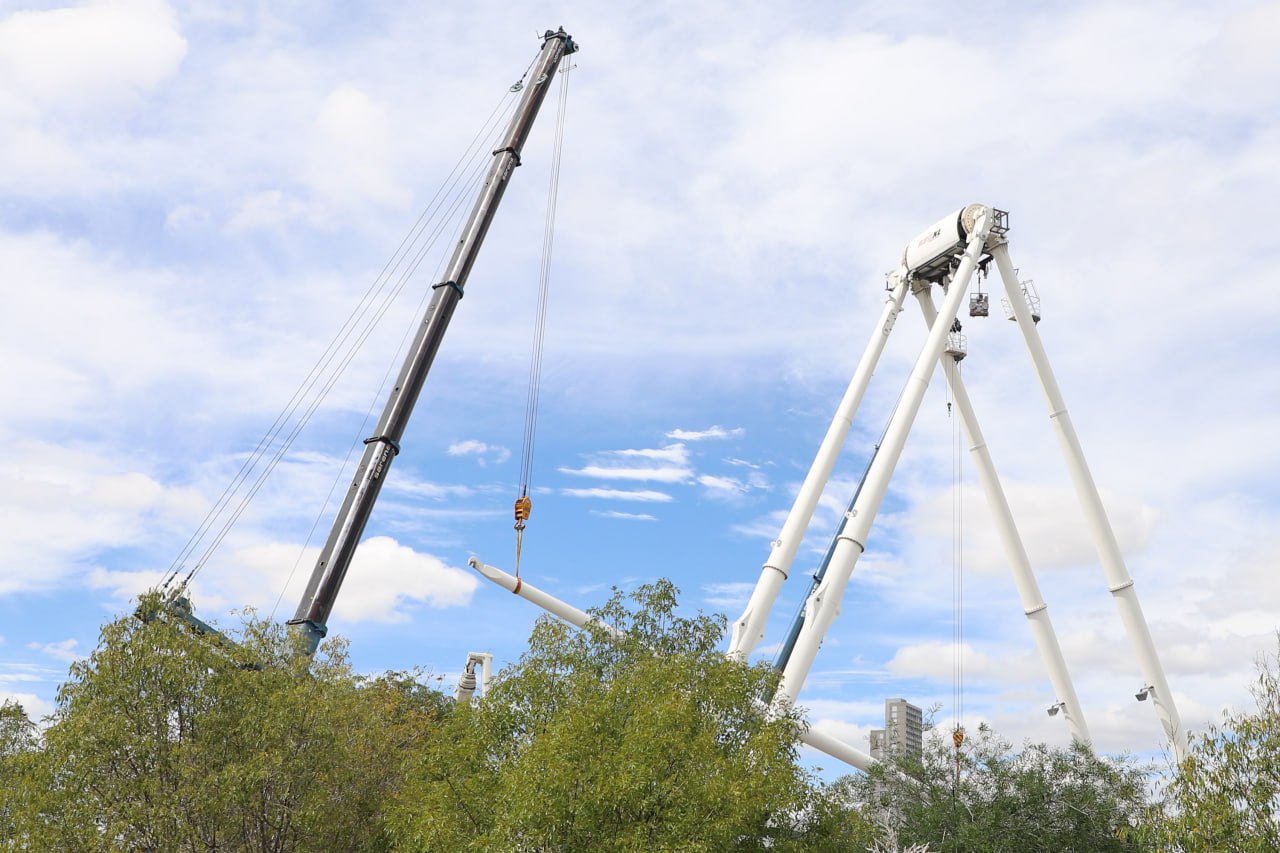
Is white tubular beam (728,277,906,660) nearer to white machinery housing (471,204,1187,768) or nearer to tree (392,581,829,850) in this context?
white machinery housing (471,204,1187,768)

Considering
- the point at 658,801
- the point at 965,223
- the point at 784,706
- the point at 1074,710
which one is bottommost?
the point at 658,801

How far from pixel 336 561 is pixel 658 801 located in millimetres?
14572

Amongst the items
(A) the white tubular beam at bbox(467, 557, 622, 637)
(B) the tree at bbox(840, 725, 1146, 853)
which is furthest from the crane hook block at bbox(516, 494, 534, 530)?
(B) the tree at bbox(840, 725, 1146, 853)

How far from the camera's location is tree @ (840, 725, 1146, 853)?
33.7 metres

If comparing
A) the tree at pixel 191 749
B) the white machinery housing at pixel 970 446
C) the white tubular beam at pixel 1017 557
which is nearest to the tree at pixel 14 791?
the tree at pixel 191 749

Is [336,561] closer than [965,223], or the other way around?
[336,561]

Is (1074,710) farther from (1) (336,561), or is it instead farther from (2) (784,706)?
(1) (336,561)

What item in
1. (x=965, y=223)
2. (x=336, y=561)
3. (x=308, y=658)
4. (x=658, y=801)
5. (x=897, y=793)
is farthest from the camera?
(x=965, y=223)

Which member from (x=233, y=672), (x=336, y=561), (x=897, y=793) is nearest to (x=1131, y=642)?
(x=897, y=793)

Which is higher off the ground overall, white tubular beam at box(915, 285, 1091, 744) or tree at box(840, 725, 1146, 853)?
white tubular beam at box(915, 285, 1091, 744)

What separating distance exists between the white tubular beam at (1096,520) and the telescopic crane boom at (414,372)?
65.2 feet

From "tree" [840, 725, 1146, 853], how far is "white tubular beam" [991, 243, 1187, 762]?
34.4ft

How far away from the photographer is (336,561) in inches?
1348

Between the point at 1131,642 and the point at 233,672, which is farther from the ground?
the point at 1131,642
